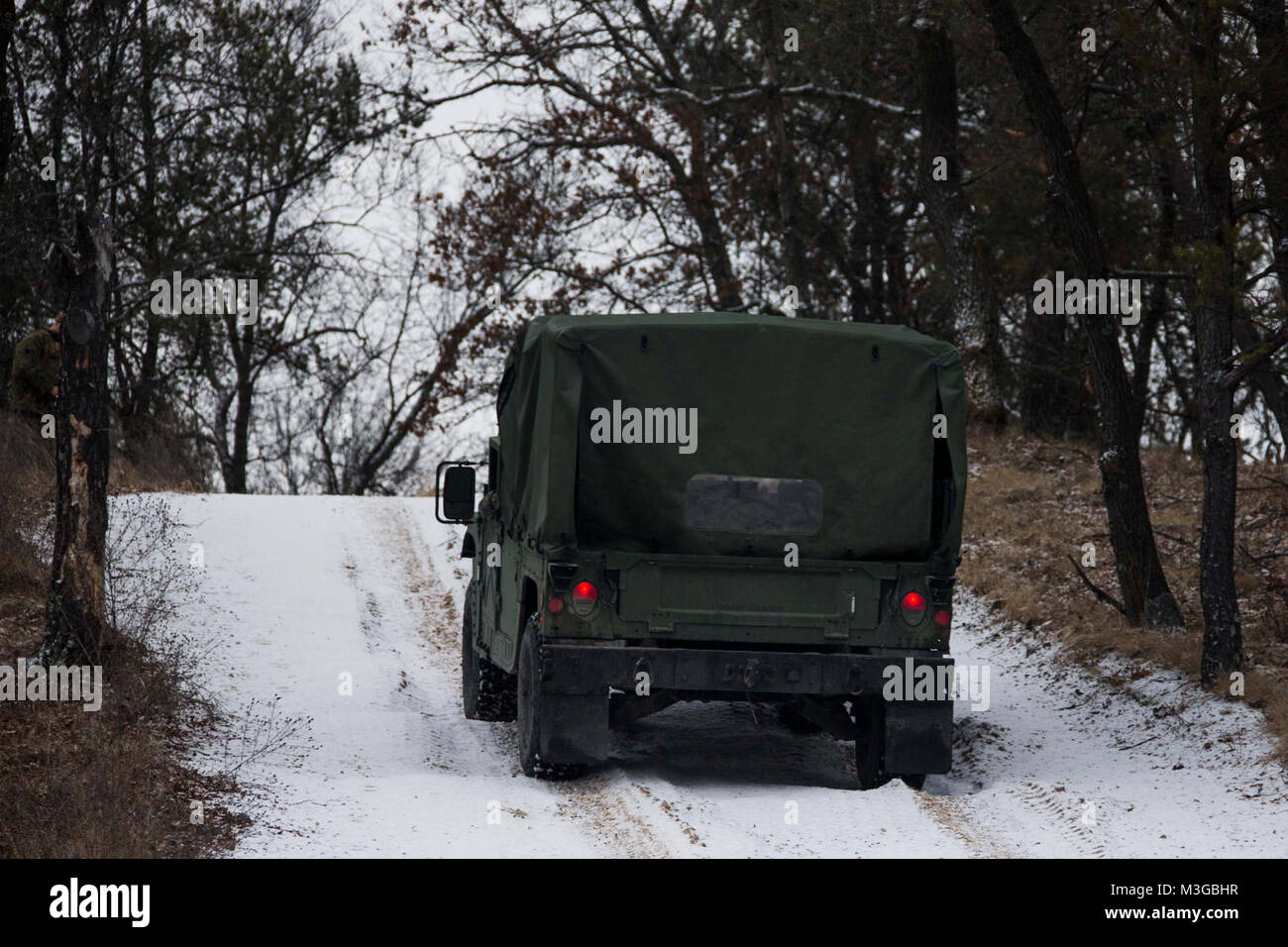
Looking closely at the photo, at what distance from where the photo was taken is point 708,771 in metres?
9.59

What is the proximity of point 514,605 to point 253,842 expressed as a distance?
9.90 ft

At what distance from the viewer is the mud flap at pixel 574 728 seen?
865 cm

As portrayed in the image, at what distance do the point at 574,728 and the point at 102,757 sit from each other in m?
2.65

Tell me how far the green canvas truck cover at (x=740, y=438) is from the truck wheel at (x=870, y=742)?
0.97m

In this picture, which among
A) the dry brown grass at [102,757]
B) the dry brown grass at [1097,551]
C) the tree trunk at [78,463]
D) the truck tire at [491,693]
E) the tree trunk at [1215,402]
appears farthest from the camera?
the dry brown grass at [1097,551]

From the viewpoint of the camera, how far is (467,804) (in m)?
7.95

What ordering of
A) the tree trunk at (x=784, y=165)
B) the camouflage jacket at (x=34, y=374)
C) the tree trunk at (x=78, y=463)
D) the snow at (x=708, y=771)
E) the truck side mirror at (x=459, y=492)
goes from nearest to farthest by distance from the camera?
the snow at (x=708, y=771), the tree trunk at (x=78, y=463), the truck side mirror at (x=459, y=492), the camouflage jacket at (x=34, y=374), the tree trunk at (x=784, y=165)

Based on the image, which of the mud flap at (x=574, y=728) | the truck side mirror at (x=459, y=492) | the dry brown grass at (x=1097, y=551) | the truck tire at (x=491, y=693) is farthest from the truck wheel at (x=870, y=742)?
the truck side mirror at (x=459, y=492)

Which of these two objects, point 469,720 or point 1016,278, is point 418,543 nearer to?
point 469,720

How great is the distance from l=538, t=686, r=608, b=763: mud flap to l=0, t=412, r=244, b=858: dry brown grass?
6.06 ft

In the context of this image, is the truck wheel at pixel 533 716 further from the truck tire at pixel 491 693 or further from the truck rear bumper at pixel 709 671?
the truck tire at pixel 491 693

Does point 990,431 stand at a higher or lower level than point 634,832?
higher

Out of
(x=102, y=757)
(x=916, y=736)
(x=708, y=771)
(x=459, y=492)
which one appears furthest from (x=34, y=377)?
(x=916, y=736)
